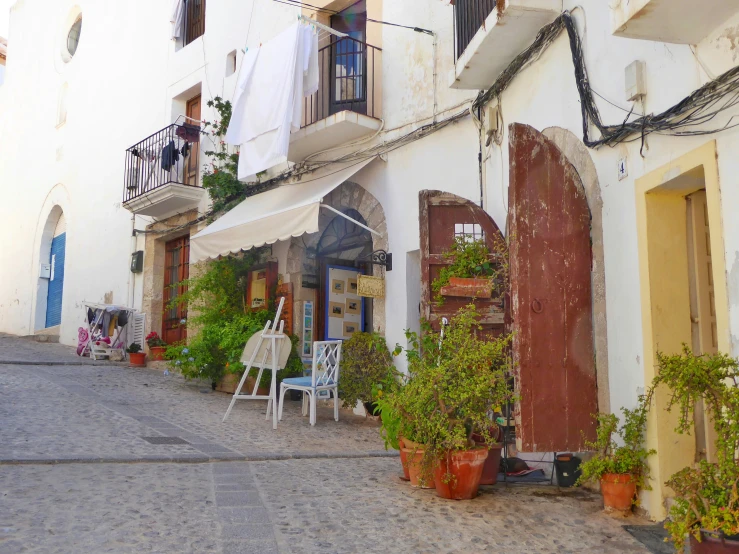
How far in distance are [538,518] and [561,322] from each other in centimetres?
128

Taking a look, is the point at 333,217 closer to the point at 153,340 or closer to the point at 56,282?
the point at 153,340

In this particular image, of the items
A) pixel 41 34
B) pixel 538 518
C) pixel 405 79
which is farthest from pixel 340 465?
pixel 41 34

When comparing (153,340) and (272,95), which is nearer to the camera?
(272,95)

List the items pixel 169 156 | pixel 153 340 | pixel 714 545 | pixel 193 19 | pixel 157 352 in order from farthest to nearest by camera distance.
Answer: pixel 193 19, pixel 153 340, pixel 157 352, pixel 169 156, pixel 714 545

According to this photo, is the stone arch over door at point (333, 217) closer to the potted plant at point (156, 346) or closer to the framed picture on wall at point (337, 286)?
the framed picture on wall at point (337, 286)

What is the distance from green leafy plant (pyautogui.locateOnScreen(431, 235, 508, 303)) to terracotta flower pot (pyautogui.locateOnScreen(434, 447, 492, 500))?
6.56 ft

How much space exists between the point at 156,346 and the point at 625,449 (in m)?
9.53

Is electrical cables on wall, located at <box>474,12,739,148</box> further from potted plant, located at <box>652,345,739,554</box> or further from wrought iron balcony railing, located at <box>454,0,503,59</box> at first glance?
potted plant, located at <box>652,345,739,554</box>

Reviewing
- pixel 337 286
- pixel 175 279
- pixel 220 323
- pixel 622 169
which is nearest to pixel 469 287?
pixel 622 169

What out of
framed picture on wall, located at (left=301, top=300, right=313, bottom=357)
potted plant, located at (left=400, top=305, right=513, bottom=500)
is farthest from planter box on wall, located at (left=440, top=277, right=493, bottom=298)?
framed picture on wall, located at (left=301, top=300, right=313, bottom=357)

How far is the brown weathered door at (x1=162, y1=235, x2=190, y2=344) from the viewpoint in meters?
12.6

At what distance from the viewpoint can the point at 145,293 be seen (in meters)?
12.9

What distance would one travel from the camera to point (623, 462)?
13.5 feet

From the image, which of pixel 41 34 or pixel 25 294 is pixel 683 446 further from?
pixel 41 34
